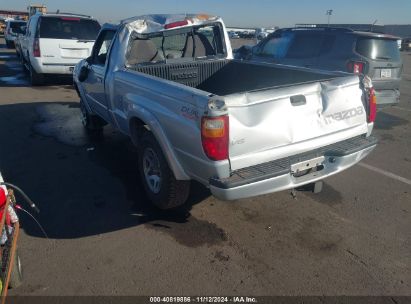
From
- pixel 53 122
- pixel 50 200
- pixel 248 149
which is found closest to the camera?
pixel 248 149

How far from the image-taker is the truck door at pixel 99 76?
525 cm

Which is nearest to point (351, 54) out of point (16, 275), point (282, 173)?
point (282, 173)

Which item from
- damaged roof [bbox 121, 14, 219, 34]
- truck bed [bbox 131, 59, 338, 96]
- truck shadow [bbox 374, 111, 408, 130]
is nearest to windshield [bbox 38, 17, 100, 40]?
damaged roof [bbox 121, 14, 219, 34]

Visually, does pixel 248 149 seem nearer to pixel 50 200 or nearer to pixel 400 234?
pixel 400 234

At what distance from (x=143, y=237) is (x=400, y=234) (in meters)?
2.57

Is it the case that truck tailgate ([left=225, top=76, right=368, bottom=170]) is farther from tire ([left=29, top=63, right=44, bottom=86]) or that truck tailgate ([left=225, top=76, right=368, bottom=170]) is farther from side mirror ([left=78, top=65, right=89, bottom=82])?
tire ([left=29, top=63, right=44, bottom=86])

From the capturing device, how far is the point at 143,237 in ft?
12.0

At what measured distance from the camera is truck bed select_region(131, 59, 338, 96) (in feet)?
15.6

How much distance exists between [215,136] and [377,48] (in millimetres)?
5789

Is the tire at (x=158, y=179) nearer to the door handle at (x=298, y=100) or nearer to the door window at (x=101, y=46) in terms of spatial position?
the door handle at (x=298, y=100)

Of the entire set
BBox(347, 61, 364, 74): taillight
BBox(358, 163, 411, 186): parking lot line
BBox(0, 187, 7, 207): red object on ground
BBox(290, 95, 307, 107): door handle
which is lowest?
BBox(358, 163, 411, 186): parking lot line

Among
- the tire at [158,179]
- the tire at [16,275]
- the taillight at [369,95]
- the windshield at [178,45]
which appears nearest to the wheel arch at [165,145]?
the tire at [158,179]

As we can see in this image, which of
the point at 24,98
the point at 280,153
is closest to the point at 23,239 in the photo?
the point at 280,153

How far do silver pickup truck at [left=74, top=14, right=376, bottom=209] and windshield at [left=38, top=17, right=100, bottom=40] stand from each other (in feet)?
21.1
